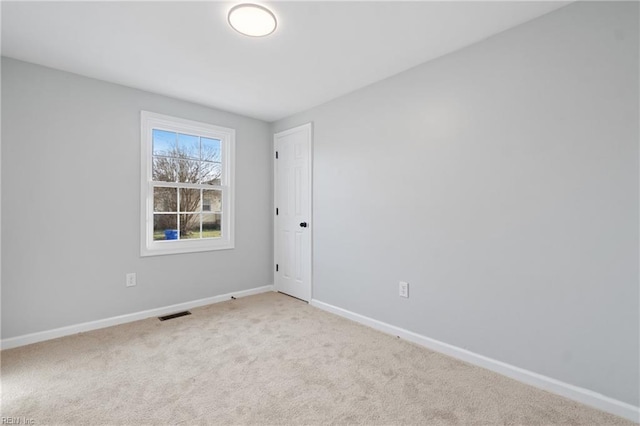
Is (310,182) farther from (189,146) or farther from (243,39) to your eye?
(243,39)

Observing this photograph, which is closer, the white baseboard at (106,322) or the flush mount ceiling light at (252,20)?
the flush mount ceiling light at (252,20)

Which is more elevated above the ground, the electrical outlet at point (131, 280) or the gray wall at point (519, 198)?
the gray wall at point (519, 198)

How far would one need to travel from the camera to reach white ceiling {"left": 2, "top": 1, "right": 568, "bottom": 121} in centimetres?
187

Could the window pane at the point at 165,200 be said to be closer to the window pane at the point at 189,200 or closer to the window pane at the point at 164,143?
the window pane at the point at 189,200

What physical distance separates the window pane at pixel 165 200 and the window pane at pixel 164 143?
1.35 ft

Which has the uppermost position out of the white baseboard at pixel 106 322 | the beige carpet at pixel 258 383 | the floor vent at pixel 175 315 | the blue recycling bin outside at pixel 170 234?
the blue recycling bin outside at pixel 170 234

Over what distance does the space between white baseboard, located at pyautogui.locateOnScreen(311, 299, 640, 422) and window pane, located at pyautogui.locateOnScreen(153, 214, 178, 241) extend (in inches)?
94.0

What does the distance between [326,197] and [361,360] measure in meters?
1.78

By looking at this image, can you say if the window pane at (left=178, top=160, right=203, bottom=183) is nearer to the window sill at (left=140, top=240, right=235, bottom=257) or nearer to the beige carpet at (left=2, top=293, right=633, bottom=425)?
the window sill at (left=140, top=240, right=235, bottom=257)

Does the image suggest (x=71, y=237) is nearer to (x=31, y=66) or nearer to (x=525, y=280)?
(x=31, y=66)

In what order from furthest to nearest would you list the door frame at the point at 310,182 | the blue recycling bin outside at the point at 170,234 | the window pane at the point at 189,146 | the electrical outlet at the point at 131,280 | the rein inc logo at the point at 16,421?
the door frame at the point at 310,182 → the window pane at the point at 189,146 → the blue recycling bin outside at the point at 170,234 → the electrical outlet at the point at 131,280 → the rein inc logo at the point at 16,421

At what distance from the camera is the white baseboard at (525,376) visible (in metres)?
1.67

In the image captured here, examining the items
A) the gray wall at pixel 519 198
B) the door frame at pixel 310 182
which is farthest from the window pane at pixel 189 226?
the gray wall at pixel 519 198

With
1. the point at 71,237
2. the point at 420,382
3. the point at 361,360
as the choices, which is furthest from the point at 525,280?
the point at 71,237
